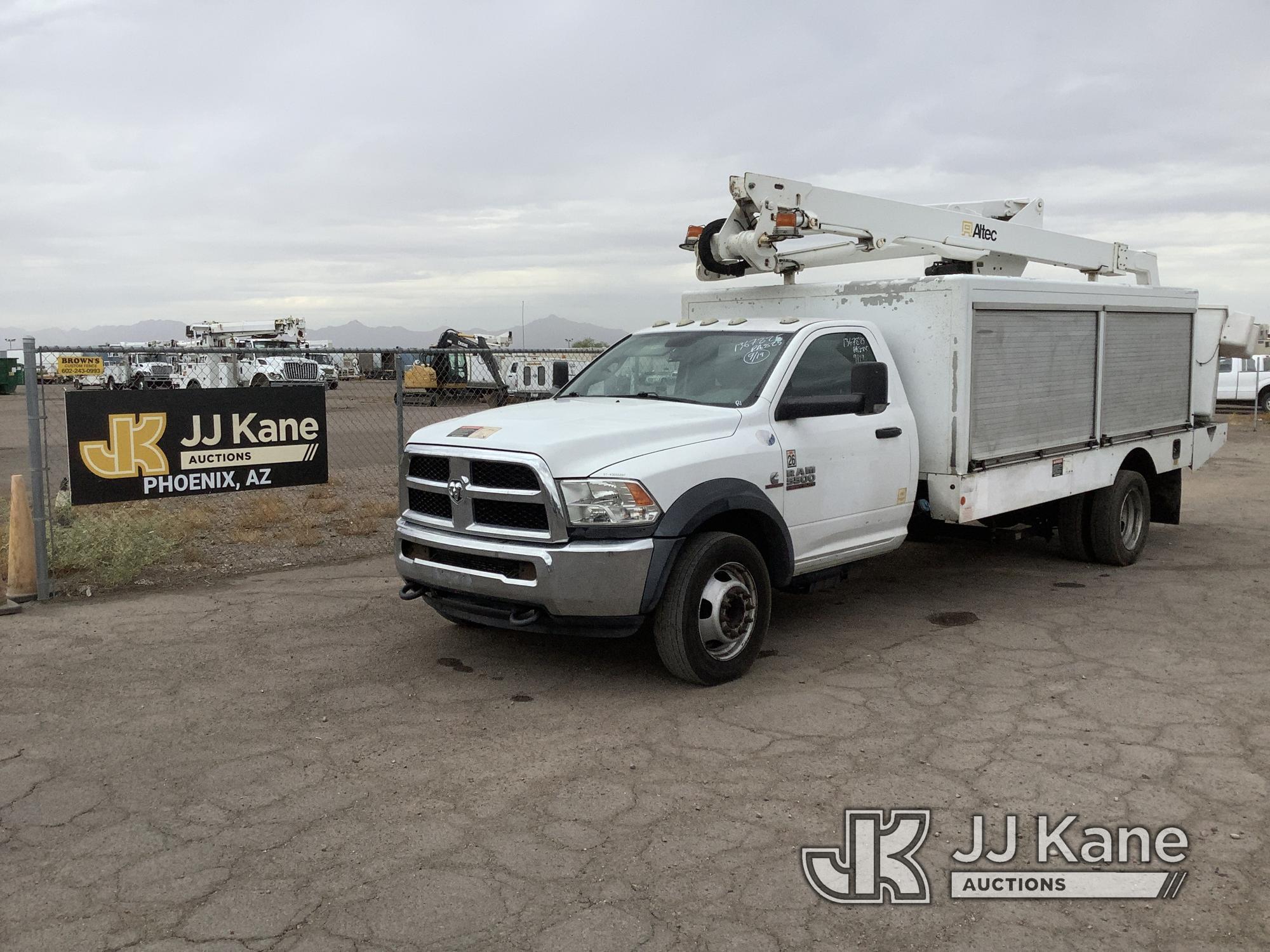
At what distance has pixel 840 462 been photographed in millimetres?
6445

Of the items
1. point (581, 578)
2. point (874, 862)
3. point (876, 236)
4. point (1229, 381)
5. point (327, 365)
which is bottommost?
point (874, 862)

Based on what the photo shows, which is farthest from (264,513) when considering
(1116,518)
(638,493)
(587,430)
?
(1116,518)

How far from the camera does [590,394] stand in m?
6.94

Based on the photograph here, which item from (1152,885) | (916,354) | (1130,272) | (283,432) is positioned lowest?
(1152,885)

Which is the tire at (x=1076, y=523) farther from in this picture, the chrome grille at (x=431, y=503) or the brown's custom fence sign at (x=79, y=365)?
the brown's custom fence sign at (x=79, y=365)

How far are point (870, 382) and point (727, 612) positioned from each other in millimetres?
1595

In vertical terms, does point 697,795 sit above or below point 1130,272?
below

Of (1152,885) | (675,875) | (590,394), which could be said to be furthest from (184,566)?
(1152,885)

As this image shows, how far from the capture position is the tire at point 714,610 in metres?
5.48

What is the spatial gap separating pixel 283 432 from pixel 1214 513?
989 centimetres

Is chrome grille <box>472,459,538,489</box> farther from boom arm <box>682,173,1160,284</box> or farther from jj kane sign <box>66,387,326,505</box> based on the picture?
jj kane sign <box>66,387,326,505</box>

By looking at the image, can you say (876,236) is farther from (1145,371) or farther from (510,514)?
(510,514)

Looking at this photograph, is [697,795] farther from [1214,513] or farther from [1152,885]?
[1214,513]

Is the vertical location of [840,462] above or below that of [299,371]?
below
